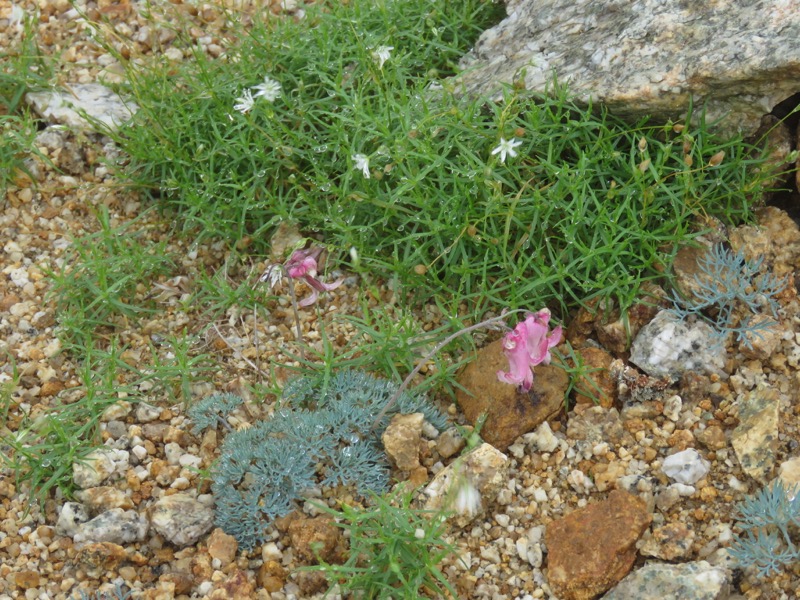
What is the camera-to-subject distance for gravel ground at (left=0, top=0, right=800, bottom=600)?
3.08 metres

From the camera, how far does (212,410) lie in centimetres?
354

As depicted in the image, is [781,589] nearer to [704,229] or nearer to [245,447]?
[704,229]

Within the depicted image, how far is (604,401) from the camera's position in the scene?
349cm

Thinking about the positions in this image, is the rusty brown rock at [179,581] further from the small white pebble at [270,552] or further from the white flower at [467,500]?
the white flower at [467,500]

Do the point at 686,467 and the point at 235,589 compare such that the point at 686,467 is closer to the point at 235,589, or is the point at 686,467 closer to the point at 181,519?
the point at 235,589

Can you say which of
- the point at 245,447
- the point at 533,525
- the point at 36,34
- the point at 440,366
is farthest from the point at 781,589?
the point at 36,34

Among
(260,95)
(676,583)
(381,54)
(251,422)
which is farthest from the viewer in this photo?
(260,95)

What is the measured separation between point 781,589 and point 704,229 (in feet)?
4.65

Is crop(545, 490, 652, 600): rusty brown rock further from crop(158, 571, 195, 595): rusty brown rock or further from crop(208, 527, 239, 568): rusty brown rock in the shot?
crop(158, 571, 195, 595): rusty brown rock

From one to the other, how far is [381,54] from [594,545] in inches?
84.1

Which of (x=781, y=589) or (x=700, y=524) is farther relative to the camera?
(x=700, y=524)

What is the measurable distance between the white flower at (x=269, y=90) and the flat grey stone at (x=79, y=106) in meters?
0.80

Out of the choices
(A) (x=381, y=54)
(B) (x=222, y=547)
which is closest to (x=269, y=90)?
(A) (x=381, y=54)

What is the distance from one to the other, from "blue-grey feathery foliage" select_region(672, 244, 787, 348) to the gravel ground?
93mm
